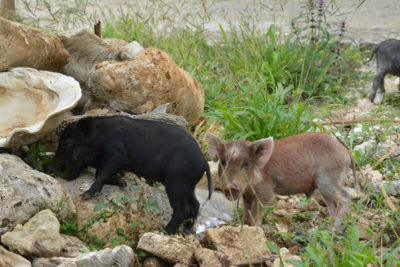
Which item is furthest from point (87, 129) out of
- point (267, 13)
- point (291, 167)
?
point (267, 13)

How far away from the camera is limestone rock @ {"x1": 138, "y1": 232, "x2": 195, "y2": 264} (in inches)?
138

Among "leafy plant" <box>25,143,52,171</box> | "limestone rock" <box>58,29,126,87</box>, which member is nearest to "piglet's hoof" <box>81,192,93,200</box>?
"leafy plant" <box>25,143,52,171</box>

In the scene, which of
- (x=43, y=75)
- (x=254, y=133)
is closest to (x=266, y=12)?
(x=254, y=133)

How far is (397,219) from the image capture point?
4.02 meters

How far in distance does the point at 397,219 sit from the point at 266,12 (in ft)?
27.5

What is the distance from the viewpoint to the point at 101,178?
13.7ft

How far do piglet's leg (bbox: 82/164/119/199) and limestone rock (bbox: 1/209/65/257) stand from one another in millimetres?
515

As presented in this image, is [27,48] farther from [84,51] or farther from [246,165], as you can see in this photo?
[246,165]

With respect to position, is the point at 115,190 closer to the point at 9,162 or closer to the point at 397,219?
the point at 9,162

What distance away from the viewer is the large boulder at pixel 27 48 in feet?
15.2

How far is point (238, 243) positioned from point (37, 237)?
1178 millimetres

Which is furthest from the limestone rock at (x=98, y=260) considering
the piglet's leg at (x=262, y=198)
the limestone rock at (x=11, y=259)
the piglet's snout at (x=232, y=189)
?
the piglet's leg at (x=262, y=198)

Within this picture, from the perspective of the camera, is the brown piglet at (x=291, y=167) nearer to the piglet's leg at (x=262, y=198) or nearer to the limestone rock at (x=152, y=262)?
the piglet's leg at (x=262, y=198)

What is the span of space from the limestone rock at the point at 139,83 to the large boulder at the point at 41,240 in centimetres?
178
